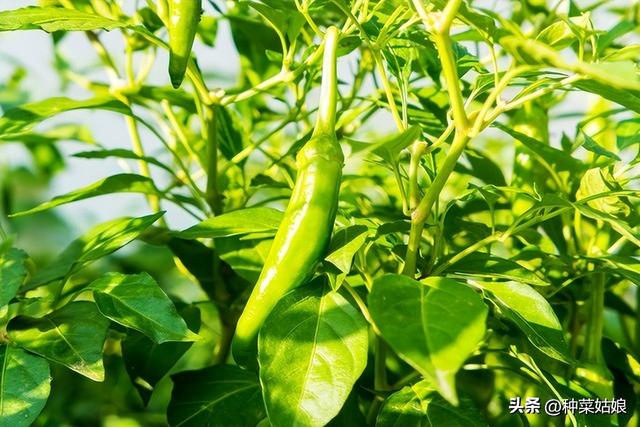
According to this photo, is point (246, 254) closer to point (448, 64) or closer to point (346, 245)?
point (346, 245)

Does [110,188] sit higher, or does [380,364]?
[110,188]

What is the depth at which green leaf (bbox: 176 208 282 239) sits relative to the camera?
74 centimetres

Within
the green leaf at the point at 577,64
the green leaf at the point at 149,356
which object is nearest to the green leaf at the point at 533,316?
the green leaf at the point at 577,64

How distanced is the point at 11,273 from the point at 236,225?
23 cm

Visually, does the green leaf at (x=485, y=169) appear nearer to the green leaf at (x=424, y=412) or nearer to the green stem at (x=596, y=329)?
the green stem at (x=596, y=329)

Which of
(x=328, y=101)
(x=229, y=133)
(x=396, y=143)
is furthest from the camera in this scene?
(x=229, y=133)

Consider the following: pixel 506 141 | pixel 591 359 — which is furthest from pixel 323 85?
pixel 506 141

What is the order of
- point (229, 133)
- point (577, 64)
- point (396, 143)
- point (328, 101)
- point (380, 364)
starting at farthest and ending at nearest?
1. point (229, 133)
2. point (380, 364)
3. point (328, 101)
4. point (396, 143)
5. point (577, 64)

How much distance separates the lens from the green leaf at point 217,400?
785mm

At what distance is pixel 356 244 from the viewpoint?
66 centimetres

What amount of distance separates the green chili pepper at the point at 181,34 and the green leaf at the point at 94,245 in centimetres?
15

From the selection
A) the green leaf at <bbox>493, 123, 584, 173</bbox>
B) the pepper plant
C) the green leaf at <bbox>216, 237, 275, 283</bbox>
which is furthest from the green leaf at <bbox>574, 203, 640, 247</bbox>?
the green leaf at <bbox>216, 237, 275, 283</bbox>

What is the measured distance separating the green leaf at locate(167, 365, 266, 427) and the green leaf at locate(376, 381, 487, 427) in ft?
0.44

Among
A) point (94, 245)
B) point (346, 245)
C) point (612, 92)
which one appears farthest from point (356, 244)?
point (94, 245)
